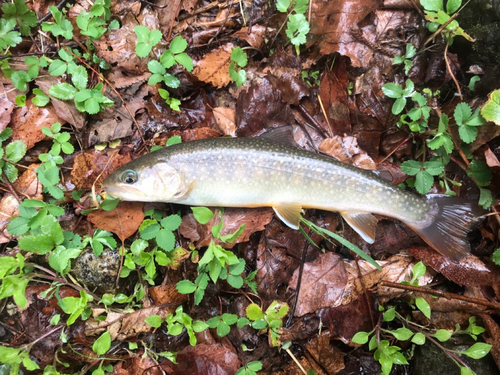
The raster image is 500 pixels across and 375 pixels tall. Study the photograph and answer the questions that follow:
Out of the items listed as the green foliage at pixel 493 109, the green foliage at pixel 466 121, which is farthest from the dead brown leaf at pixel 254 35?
the green foliage at pixel 493 109

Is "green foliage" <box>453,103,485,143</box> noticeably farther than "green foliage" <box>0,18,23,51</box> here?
No

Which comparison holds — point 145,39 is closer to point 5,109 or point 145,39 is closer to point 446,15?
point 5,109

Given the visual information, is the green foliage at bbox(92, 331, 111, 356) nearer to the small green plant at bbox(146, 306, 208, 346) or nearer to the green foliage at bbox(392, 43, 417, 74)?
the small green plant at bbox(146, 306, 208, 346)

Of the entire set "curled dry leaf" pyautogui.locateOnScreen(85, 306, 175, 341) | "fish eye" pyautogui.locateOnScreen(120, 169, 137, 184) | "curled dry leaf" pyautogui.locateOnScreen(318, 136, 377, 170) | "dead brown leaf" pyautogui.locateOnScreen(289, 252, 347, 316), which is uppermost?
"curled dry leaf" pyautogui.locateOnScreen(318, 136, 377, 170)

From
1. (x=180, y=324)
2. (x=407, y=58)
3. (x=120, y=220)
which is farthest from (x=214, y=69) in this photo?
(x=180, y=324)

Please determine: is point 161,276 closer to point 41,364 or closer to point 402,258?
point 41,364

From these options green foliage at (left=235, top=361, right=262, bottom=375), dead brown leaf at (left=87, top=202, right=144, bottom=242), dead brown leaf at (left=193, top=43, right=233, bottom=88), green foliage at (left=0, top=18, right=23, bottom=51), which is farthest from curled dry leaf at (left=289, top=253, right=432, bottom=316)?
Answer: green foliage at (left=0, top=18, right=23, bottom=51)

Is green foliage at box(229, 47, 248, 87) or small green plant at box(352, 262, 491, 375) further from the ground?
green foliage at box(229, 47, 248, 87)
